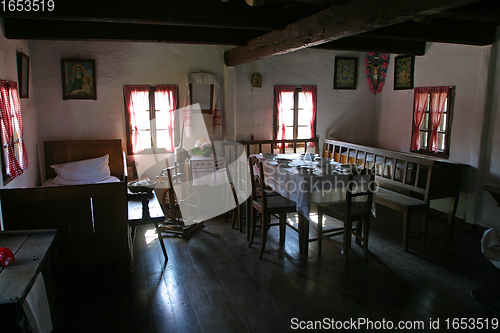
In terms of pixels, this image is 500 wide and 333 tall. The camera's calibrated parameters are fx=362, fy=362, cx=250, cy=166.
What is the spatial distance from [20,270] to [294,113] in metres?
5.66

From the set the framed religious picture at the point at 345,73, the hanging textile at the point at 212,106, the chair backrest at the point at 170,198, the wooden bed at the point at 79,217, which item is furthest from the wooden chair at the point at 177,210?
the framed religious picture at the point at 345,73

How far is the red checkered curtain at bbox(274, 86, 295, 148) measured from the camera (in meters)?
7.00

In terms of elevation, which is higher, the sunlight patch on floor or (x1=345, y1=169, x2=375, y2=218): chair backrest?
(x1=345, y1=169, x2=375, y2=218): chair backrest

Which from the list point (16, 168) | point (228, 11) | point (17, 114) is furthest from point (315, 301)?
point (17, 114)

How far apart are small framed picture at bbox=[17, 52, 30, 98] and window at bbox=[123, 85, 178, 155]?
57.0 inches

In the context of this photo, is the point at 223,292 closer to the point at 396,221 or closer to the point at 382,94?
the point at 396,221

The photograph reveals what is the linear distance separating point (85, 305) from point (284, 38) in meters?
3.55

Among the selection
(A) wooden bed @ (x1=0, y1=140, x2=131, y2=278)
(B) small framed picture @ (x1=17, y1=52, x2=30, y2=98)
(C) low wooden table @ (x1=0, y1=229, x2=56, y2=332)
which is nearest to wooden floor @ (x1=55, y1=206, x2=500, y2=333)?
(A) wooden bed @ (x1=0, y1=140, x2=131, y2=278)

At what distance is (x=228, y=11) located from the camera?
13.2 ft

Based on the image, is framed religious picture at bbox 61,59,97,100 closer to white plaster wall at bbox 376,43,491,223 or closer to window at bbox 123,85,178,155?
window at bbox 123,85,178,155

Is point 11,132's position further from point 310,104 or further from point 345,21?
point 310,104

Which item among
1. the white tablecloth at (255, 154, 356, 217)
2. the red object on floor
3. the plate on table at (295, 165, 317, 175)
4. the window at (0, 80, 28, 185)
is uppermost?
the window at (0, 80, 28, 185)

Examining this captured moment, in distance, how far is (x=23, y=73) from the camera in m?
5.04

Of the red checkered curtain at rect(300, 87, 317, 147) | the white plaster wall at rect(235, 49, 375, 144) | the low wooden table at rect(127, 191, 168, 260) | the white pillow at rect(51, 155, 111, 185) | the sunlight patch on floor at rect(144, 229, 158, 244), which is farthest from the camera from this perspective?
the red checkered curtain at rect(300, 87, 317, 147)
